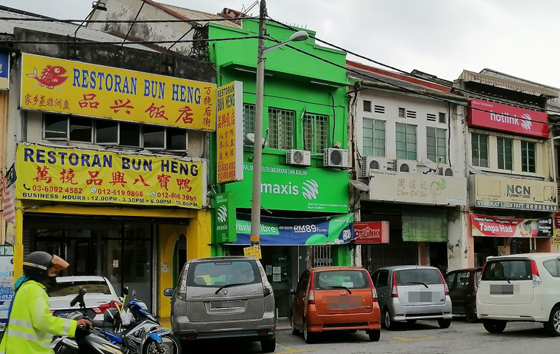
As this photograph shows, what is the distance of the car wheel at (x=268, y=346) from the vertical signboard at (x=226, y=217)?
633 centimetres

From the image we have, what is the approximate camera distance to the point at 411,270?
1778cm

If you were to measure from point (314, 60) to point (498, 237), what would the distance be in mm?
10841

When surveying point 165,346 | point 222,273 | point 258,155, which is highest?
point 258,155

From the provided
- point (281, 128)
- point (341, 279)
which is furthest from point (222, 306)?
point (281, 128)

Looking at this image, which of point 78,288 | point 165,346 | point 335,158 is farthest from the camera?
point 335,158

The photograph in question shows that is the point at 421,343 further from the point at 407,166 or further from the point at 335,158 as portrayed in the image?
the point at 407,166

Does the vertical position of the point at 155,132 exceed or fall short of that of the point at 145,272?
it exceeds it

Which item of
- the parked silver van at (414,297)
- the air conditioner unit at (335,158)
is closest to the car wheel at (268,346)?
the parked silver van at (414,297)

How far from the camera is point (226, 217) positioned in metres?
19.8

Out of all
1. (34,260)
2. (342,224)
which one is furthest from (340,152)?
(34,260)

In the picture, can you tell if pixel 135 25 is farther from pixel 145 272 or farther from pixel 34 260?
A: pixel 34 260

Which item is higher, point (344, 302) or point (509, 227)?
point (509, 227)

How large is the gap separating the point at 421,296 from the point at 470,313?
10.7 feet

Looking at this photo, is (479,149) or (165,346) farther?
(479,149)
